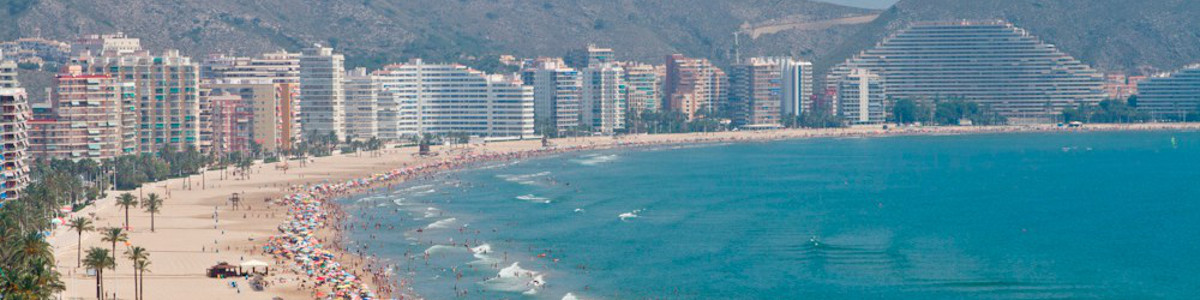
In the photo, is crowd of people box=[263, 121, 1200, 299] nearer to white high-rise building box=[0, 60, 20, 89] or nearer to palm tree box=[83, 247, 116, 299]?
palm tree box=[83, 247, 116, 299]

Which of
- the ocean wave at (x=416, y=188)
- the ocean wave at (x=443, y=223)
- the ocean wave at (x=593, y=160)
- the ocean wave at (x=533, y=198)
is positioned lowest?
the ocean wave at (x=443, y=223)

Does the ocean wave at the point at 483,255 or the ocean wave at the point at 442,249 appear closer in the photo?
the ocean wave at the point at 483,255

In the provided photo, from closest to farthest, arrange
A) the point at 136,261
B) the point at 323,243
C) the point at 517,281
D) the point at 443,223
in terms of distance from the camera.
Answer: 1. the point at 136,261
2. the point at 517,281
3. the point at 323,243
4. the point at 443,223

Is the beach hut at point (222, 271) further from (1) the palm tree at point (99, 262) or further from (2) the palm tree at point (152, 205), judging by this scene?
(2) the palm tree at point (152, 205)

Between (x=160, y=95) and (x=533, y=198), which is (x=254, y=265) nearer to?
(x=533, y=198)

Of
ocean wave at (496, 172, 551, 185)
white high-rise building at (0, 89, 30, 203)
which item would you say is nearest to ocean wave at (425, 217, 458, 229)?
white high-rise building at (0, 89, 30, 203)

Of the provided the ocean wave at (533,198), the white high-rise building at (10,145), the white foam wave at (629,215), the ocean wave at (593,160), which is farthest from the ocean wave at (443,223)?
the ocean wave at (593,160)

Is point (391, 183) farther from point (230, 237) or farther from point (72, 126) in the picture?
point (230, 237)

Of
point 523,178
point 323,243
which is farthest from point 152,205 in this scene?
→ point 523,178
